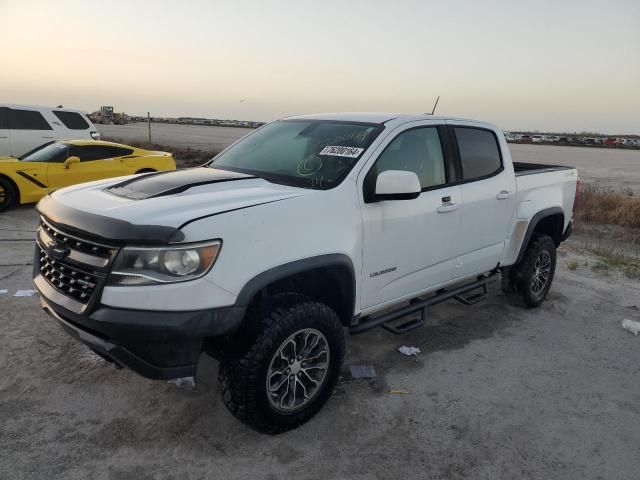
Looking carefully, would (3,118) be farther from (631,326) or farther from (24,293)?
(631,326)

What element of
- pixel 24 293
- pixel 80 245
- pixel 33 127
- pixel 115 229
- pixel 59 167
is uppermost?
pixel 33 127

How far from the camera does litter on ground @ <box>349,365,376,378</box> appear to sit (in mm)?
3838

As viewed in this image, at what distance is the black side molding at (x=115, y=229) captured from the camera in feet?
8.13

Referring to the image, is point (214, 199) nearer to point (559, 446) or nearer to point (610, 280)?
point (559, 446)

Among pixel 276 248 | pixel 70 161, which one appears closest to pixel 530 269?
pixel 276 248

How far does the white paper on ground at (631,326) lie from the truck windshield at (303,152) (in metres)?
3.28

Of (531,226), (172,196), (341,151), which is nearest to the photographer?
(172,196)

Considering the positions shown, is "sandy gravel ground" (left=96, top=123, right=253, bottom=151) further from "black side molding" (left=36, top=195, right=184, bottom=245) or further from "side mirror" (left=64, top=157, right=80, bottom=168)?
"black side molding" (left=36, top=195, right=184, bottom=245)

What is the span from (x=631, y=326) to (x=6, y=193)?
30.5 ft

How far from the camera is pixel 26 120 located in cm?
1186

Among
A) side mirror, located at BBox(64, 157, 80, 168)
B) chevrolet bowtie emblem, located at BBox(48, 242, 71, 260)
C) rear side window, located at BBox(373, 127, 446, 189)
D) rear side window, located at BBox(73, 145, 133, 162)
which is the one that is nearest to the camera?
chevrolet bowtie emblem, located at BBox(48, 242, 71, 260)

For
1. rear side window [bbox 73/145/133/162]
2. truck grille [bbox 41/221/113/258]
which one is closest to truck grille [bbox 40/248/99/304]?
truck grille [bbox 41/221/113/258]

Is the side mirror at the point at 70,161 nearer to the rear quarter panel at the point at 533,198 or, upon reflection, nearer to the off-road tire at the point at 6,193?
the off-road tire at the point at 6,193

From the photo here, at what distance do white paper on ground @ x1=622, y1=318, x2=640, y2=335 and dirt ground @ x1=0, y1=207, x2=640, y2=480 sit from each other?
0.19m
